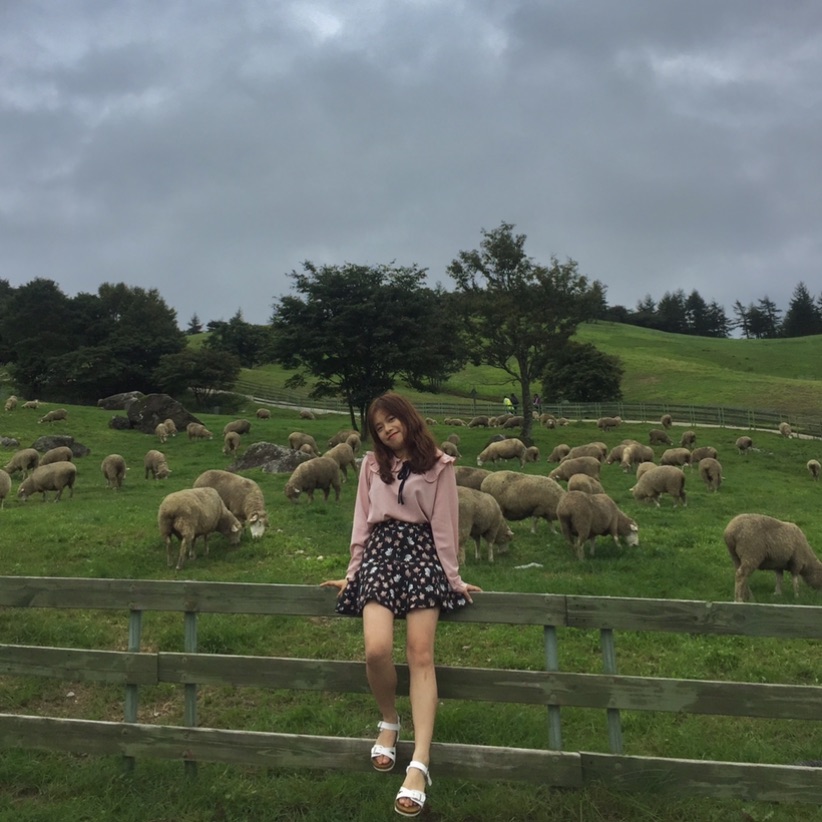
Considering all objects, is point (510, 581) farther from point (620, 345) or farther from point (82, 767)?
point (620, 345)

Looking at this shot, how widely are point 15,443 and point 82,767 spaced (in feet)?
102

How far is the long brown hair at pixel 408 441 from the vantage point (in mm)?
4852

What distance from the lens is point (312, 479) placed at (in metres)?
20.8

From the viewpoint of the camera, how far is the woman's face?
4949 mm

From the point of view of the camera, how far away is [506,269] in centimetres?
3878

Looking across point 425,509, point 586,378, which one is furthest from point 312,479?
point 586,378

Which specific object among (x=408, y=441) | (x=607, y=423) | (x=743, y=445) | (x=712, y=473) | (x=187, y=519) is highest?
(x=408, y=441)

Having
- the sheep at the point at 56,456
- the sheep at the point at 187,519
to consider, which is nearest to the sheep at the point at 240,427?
the sheep at the point at 56,456

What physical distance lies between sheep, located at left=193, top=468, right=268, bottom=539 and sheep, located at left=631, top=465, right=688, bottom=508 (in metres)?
11.4

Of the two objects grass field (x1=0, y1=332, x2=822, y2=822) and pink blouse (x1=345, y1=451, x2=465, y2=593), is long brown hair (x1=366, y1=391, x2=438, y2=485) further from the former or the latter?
grass field (x1=0, y1=332, x2=822, y2=822)

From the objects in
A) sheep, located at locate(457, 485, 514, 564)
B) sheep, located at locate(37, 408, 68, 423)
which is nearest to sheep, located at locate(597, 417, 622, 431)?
sheep, located at locate(37, 408, 68, 423)

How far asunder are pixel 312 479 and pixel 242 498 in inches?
178

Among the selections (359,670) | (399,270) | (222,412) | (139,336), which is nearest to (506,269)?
(399,270)

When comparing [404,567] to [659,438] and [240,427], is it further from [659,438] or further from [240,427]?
[659,438]
